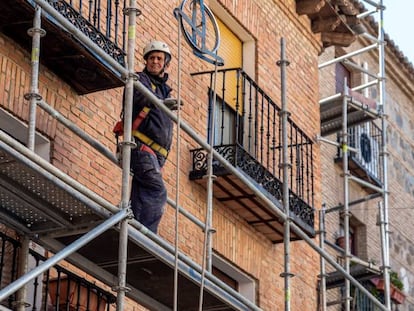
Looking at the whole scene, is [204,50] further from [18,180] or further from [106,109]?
[18,180]

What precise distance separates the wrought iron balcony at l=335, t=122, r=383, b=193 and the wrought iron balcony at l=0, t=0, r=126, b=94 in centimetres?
925

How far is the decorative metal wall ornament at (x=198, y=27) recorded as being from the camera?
14.0 meters

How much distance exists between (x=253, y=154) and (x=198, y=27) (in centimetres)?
195

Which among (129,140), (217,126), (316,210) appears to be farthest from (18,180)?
(316,210)

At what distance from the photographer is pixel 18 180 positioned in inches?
402

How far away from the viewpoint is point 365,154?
72.9ft

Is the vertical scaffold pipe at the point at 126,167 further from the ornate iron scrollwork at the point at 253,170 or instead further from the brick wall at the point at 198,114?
the ornate iron scrollwork at the point at 253,170

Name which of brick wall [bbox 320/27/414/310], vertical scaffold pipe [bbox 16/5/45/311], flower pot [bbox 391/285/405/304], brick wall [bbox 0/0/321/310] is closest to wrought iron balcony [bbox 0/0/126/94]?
brick wall [bbox 0/0/321/310]

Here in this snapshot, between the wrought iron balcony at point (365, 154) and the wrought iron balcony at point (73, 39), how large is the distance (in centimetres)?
925

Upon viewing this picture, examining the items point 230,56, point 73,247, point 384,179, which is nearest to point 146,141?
point 73,247

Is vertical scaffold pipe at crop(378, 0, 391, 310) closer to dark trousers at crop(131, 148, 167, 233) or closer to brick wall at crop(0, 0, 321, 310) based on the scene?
brick wall at crop(0, 0, 321, 310)

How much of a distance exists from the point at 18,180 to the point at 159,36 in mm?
4602

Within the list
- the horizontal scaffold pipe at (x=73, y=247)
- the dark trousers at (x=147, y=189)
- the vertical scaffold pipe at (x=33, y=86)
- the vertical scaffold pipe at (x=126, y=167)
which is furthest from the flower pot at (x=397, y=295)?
the horizontal scaffold pipe at (x=73, y=247)

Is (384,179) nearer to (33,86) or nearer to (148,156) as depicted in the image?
(148,156)
